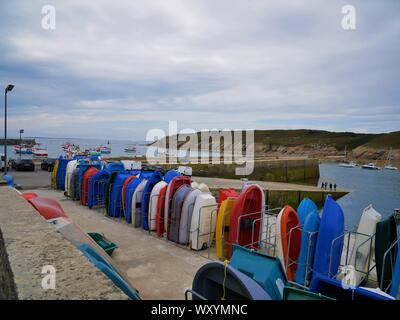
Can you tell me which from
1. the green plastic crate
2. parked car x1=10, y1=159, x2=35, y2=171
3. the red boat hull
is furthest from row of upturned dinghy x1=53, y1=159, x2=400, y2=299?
parked car x1=10, y1=159, x2=35, y2=171

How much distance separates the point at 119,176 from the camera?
10.3 metres

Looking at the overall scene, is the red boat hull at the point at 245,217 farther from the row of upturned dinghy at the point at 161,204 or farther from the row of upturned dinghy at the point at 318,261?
the row of upturned dinghy at the point at 161,204

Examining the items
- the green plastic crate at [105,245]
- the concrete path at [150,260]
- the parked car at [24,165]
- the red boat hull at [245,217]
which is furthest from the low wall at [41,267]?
the parked car at [24,165]

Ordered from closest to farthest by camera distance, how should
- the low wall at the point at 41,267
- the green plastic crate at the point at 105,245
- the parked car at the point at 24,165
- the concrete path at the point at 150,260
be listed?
the low wall at the point at 41,267, the concrete path at the point at 150,260, the green plastic crate at the point at 105,245, the parked car at the point at 24,165

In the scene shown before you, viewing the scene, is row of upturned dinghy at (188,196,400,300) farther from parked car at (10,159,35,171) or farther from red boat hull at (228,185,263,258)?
parked car at (10,159,35,171)

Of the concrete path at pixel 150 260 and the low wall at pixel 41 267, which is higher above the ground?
the low wall at pixel 41 267

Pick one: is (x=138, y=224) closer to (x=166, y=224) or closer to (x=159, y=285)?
(x=166, y=224)

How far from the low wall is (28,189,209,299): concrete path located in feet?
7.67

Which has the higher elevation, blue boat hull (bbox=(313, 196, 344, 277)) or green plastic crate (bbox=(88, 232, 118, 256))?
blue boat hull (bbox=(313, 196, 344, 277))

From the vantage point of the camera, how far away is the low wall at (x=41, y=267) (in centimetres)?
183

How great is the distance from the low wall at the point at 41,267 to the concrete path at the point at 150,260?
2338mm

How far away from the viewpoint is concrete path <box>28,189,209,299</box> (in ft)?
16.7
